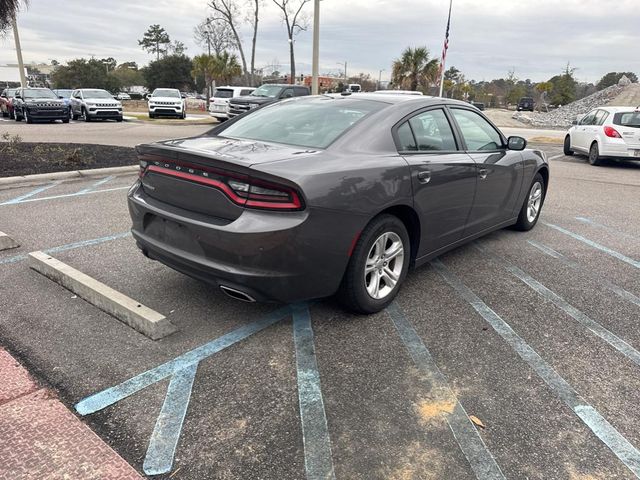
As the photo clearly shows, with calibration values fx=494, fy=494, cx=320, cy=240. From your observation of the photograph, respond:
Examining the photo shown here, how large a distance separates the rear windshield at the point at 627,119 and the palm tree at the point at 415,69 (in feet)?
96.4

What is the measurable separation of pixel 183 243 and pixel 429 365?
1732 mm

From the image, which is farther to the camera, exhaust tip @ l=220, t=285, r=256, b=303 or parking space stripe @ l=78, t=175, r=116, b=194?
parking space stripe @ l=78, t=175, r=116, b=194

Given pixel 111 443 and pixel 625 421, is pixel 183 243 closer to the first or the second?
pixel 111 443

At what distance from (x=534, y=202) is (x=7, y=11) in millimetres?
8978

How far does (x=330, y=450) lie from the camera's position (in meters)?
2.28

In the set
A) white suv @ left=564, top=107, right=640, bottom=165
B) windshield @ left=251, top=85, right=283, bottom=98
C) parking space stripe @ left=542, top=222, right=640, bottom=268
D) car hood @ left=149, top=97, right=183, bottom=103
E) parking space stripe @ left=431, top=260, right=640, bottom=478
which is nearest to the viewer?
parking space stripe @ left=431, top=260, right=640, bottom=478

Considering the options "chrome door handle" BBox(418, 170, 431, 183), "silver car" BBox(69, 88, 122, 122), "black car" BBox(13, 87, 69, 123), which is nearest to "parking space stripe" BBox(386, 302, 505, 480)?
"chrome door handle" BBox(418, 170, 431, 183)

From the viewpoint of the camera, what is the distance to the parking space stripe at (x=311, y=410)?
7.18 feet

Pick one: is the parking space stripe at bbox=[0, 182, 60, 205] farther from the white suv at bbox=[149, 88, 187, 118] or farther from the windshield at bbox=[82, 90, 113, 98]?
the white suv at bbox=[149, 88, 187, 118]

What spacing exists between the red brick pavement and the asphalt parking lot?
0.25 feet

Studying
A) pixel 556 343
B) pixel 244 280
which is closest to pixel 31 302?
pixel 244 280

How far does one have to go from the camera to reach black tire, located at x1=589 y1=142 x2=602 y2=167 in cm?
1302

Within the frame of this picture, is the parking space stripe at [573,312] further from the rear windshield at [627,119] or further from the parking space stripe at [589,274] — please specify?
the rear windshield at [627,119]

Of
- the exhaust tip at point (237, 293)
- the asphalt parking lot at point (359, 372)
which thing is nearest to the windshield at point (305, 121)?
the exhaust tip at point (237, 293)
